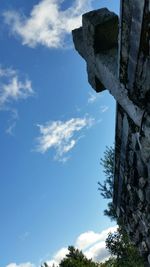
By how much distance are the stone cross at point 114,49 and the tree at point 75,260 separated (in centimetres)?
2933

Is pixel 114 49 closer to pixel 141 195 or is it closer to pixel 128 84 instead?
pixel 128 84

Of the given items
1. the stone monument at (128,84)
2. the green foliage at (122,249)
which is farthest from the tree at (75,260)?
the stone monument at (128,84)

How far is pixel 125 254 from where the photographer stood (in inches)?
885

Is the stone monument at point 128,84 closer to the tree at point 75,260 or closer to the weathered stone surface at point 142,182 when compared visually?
the weathered stone surface at point 142,182

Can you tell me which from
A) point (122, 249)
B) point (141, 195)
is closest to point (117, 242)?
point (122, 249)

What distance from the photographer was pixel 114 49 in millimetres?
4445

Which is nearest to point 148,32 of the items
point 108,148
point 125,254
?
point 108,148

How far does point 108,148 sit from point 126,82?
17900 millimetres

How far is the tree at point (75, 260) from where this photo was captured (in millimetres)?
32438

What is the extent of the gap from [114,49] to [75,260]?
30.5 metres

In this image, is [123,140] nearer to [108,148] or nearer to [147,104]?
[147,104]

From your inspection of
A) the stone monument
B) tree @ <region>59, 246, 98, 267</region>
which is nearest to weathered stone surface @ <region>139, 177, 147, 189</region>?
the stone monument

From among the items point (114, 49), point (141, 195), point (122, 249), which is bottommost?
point (141, 195)

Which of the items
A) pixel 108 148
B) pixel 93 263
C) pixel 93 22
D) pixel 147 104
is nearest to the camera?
pixel 147 104
